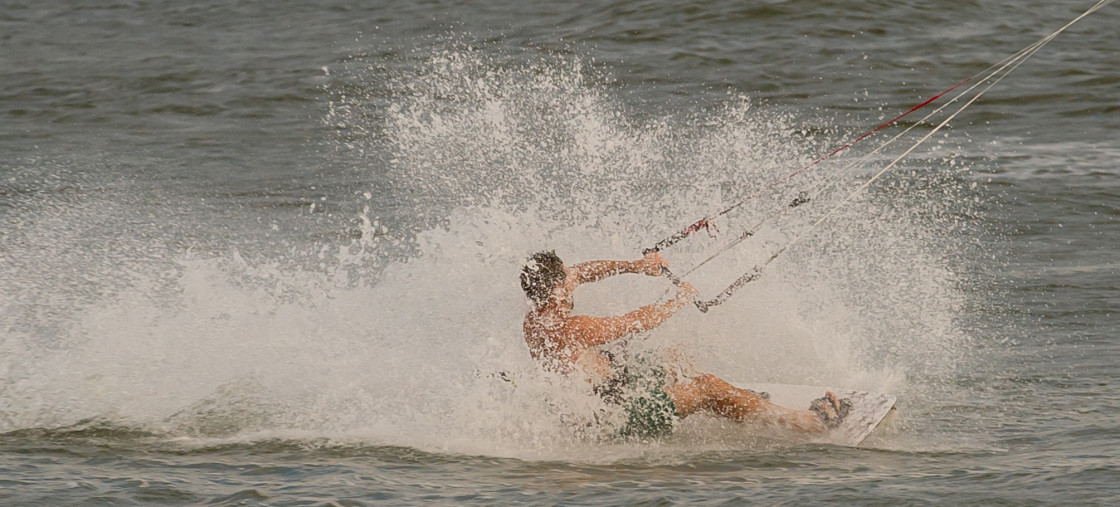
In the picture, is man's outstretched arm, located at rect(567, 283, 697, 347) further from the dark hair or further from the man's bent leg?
the man's bent leg

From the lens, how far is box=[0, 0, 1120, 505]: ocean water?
21.8 feet

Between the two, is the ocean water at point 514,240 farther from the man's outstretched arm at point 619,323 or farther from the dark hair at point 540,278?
the dark hair at point 540,278

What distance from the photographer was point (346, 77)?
1794cm

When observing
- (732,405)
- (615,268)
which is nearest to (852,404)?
(732,405)

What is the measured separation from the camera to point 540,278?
6754mm

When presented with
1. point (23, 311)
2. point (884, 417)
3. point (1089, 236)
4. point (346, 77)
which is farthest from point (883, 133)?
point (23, 311)

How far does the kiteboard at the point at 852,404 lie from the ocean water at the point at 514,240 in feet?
0.51

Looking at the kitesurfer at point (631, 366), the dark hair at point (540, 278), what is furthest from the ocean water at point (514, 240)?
the dark hair at point (540, 278)

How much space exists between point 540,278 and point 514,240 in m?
1.56

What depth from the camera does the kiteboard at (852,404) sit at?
6.91m

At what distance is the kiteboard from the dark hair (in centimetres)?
140

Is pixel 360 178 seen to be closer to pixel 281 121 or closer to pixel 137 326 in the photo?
pixel 281 121

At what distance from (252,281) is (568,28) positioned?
9.83m

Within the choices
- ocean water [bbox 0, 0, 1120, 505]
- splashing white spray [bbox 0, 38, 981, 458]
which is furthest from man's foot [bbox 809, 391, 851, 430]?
splashing white spray [bbox 0, 38, 981, 458]
